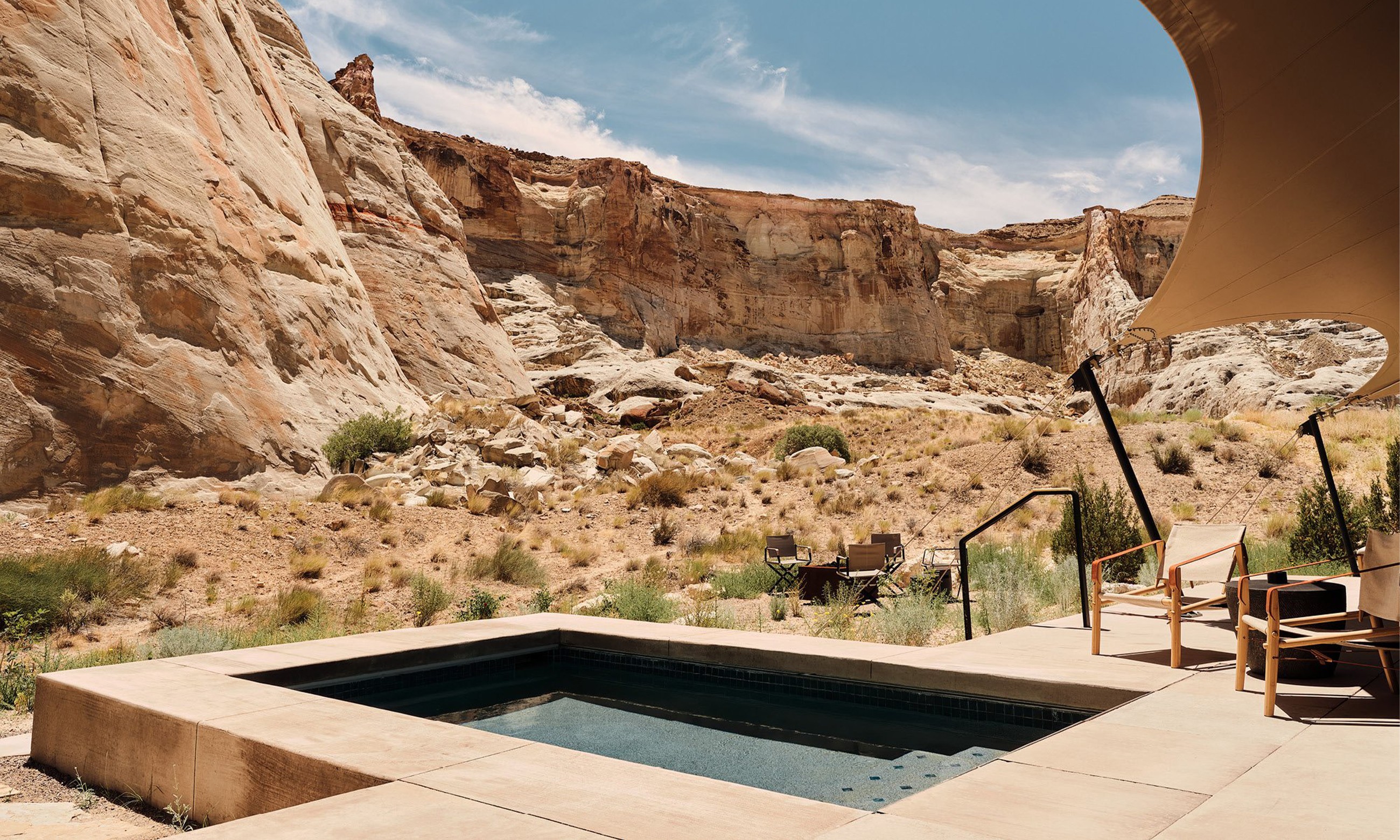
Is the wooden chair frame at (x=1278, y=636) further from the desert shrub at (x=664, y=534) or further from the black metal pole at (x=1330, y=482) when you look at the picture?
the desert shrub at (x=664, y=534)

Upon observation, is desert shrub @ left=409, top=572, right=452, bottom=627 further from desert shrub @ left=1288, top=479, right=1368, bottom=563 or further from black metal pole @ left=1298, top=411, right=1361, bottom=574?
desert shrub @ left=1288, top=479, right=1368, bottom=563

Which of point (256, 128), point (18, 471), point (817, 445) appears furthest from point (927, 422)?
point (18, 471)

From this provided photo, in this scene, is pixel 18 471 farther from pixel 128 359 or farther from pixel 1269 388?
pixel 1269 388

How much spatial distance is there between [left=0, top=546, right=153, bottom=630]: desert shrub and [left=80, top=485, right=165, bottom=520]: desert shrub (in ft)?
5.12

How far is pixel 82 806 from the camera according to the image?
13.5ft

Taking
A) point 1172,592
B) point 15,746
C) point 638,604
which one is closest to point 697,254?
point 638,604

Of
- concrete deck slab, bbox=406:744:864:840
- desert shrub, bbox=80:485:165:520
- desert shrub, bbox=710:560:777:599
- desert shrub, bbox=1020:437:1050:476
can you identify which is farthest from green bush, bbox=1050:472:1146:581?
desert shrub, bbox=80:485:165:520

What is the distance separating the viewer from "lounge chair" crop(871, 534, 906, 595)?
11.1 m

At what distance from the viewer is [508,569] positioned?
12.8 m

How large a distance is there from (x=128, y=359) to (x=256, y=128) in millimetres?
9327

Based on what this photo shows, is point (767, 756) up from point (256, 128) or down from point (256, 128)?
down

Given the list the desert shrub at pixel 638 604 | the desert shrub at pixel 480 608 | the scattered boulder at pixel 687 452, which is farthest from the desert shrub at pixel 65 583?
the scattered boulder at pixel 687 452

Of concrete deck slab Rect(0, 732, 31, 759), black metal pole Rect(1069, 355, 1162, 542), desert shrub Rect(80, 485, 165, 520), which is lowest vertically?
concrete deck slab Rect(0, 732, 31, 759)

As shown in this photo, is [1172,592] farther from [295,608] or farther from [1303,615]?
[295,608]
